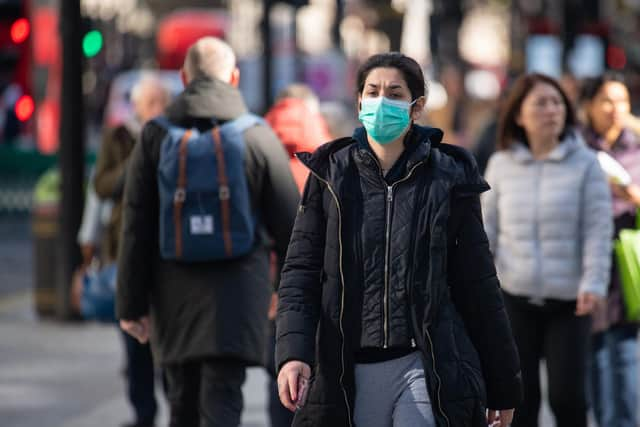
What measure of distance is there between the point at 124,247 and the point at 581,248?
181 cm

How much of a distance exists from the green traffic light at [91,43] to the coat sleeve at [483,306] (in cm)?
884

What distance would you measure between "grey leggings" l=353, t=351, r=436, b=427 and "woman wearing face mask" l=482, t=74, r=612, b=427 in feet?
6.83

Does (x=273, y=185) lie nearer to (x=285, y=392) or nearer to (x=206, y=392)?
(x=206, y=392)

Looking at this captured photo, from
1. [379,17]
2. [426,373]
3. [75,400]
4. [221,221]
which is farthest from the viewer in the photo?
[379,17]

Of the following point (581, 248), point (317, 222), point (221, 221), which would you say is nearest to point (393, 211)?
point (317, 222)

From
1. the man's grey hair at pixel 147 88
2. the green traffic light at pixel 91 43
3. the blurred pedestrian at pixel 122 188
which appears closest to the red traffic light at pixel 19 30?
the green traffic light at pixel 91 43

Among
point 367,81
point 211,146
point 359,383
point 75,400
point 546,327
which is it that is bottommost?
point 75,400

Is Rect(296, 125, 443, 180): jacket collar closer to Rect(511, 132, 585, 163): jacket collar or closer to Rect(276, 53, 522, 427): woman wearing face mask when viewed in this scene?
Rect(276, 53, 522, 427): woman wearing face mask

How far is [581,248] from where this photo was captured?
630cm

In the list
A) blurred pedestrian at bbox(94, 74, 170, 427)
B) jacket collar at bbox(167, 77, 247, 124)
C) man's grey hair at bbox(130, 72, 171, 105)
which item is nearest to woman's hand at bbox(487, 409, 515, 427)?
jacket collar at bbox(167, 77, 247, 124)

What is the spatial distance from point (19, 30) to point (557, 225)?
25.6 feet

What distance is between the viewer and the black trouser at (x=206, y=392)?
18.9 feet

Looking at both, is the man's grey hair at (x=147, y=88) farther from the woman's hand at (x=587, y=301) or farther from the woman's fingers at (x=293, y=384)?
the woman's fingers at (x=293, y=384)

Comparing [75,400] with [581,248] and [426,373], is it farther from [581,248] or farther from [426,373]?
[426,373]
